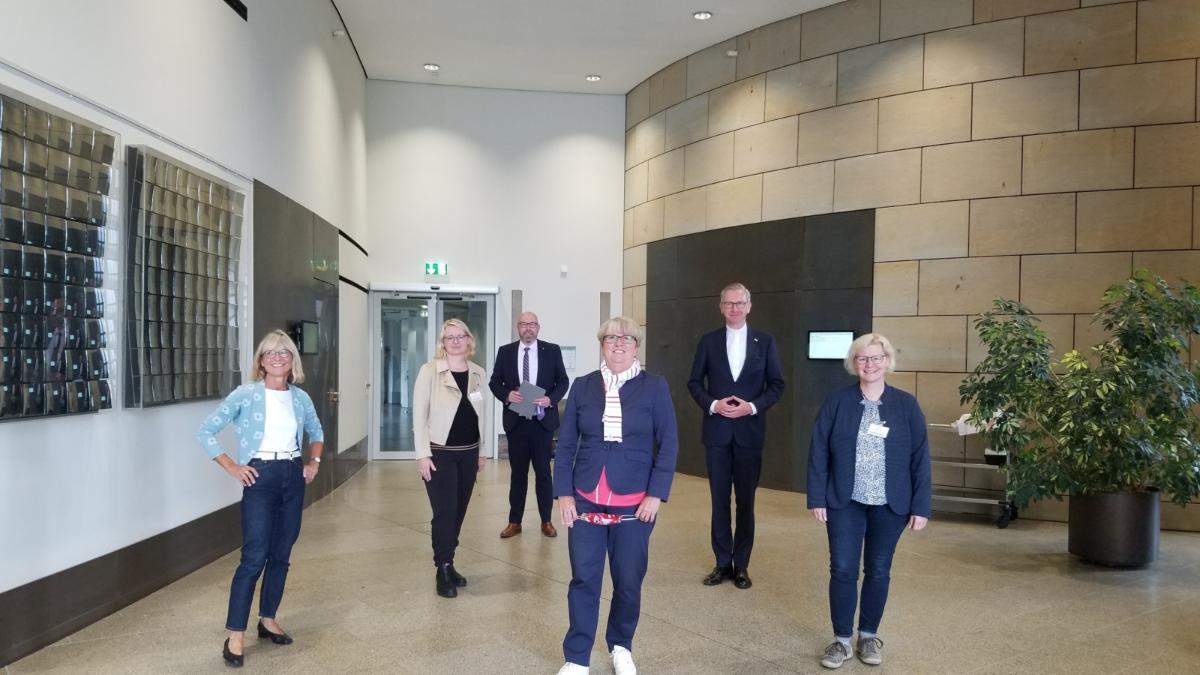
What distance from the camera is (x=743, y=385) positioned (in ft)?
16.1

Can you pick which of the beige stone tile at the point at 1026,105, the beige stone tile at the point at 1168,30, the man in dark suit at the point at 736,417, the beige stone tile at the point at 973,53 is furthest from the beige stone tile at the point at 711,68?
the man in dark suit at the point at 736,417

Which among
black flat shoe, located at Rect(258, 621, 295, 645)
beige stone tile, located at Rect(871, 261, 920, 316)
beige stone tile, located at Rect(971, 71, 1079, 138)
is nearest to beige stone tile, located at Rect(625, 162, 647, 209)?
beige stone tile, located at Rect(871, 261, 920, 316)

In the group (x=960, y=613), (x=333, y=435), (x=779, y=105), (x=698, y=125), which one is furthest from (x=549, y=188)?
(x=960, y=613)

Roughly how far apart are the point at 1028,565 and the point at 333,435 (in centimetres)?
628

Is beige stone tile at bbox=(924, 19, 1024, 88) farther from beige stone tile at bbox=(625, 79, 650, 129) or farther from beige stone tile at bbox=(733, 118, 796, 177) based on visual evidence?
beige stone tile at bbox=(625, 79, 650, 129)

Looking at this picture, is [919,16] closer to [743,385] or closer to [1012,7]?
[1012,7]

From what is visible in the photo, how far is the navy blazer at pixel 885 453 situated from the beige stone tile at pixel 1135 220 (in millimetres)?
4518

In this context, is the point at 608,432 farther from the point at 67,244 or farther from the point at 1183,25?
the point at 1183,25

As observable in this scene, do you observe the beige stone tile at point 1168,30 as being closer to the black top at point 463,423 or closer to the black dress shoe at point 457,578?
the black top at point 463,423

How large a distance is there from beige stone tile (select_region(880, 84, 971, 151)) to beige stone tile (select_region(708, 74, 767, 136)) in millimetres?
1450

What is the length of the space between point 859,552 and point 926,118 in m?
5.38

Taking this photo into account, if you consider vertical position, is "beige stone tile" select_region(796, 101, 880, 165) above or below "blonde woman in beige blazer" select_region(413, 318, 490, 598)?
above

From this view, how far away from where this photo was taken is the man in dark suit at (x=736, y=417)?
4.80 meters

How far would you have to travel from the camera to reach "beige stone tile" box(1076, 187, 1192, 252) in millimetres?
6598
